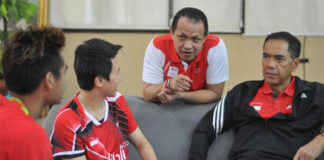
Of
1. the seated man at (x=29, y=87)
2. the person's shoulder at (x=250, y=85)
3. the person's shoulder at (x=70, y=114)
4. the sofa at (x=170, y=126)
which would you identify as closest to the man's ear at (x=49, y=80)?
the seated man at (x=29, y=87)

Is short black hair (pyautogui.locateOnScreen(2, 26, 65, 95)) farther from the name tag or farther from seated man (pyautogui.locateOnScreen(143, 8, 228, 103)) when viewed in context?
seated man (pyautogui.locateOnScreen(143, 8, 228, 103))

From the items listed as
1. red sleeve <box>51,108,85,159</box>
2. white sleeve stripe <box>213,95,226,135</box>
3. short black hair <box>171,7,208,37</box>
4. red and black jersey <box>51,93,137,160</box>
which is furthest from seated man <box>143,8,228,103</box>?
red sleeve <box>51,108,85,159</box>

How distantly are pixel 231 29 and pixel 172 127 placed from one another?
6.59ft

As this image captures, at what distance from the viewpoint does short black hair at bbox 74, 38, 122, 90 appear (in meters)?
1.60

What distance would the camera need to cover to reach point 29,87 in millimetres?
1140

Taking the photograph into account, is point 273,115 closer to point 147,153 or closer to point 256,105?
point 256,105

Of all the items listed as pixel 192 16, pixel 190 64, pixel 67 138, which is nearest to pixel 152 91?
pixel 190 64

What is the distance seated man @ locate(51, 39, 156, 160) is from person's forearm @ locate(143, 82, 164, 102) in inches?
19.1

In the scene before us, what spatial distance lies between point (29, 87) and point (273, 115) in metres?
1.30

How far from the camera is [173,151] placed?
203 centimetres

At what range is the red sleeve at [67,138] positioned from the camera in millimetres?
1544

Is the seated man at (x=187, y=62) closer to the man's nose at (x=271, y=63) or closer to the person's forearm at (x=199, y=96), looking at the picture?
the person's forearm at (x=199, y=96)

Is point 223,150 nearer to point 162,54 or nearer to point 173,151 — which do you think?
point 173,151

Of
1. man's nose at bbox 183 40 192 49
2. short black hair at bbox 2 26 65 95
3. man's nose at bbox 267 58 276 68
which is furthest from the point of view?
man's nose at bbox 183 40 192 49
